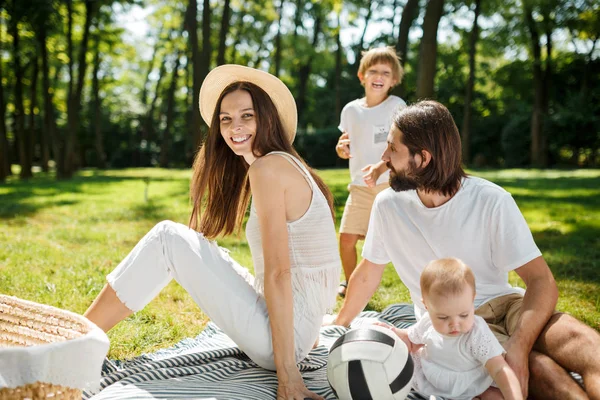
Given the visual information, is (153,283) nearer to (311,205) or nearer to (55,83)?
(311,205)

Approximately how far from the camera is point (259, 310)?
286 cm

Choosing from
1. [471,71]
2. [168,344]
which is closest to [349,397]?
[168,344]

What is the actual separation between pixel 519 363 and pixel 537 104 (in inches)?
944

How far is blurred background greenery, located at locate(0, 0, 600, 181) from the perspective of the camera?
1997 centimetres

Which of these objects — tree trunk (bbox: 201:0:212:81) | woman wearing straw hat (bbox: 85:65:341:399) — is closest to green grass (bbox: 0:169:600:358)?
woman wearing straw hat (bbox: 85:65:341:399)

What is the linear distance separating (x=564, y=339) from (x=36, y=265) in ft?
16.3

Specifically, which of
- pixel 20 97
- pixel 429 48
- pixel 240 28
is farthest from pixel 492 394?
pixel 240 28

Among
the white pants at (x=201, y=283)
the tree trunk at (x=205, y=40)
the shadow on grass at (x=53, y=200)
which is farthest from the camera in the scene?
the tree trunk at (x=205, y=40)

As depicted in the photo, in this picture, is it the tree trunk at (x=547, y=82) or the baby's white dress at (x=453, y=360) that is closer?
the baby's white dress at (x=453, y=360)

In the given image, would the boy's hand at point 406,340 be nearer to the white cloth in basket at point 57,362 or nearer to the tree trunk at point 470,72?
the white cloth in basket at point 57,362

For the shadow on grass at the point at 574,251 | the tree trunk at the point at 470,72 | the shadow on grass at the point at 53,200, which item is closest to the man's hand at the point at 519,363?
the shadow on grass at the point at 574,251

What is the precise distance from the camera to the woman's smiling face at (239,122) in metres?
3.09

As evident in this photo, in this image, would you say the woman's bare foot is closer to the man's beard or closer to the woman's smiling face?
the man's beard

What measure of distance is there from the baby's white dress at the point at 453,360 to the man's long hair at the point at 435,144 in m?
0.67
